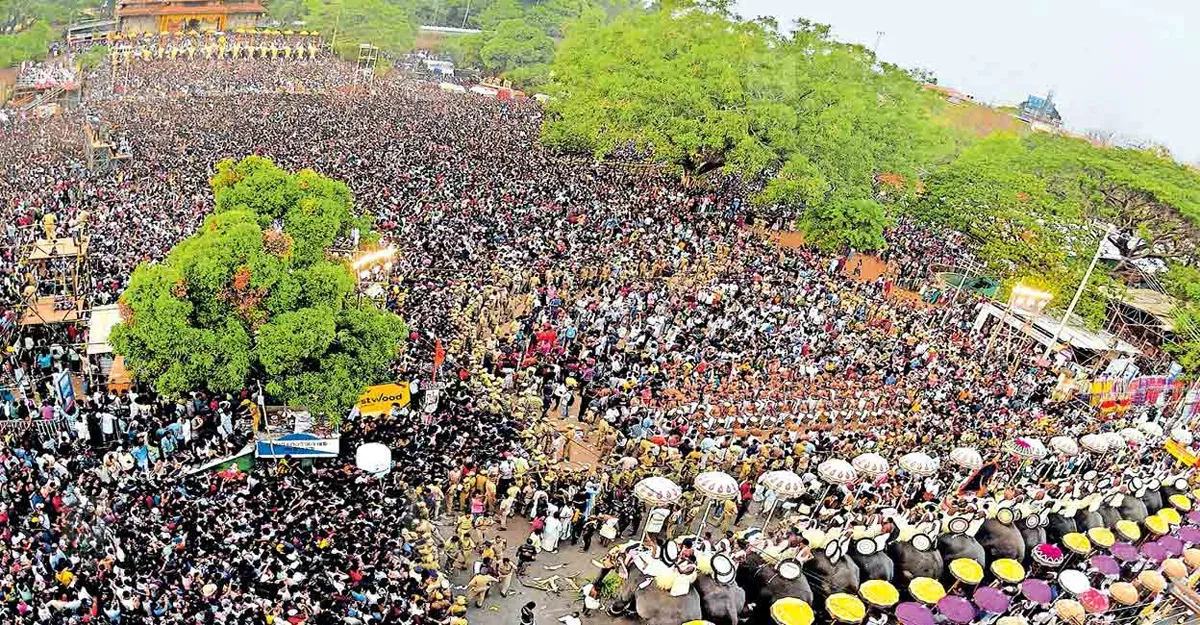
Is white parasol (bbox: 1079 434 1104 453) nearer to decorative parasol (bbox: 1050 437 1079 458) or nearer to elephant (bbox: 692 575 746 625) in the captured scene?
decorative parasol (bbox: 1050 437 1079 458)

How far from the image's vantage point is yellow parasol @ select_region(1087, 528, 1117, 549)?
48.5 ft

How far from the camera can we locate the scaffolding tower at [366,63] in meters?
52.5

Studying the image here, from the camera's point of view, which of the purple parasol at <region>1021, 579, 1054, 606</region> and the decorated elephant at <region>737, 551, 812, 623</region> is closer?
the decorated elephant at <region>737, 551, 812, 623</region>

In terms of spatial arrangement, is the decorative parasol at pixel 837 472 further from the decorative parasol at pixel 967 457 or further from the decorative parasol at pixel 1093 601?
the decorative parasol at pixel 1093 601

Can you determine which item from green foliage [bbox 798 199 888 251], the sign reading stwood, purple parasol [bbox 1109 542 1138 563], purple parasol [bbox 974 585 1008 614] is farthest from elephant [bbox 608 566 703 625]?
green foliage [bbox 798 199 888 251]

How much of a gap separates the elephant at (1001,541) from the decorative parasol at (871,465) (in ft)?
6.34

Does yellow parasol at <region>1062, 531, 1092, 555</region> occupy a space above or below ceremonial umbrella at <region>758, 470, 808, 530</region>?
above

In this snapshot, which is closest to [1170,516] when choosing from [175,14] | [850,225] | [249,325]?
[850,225]

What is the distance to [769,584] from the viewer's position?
12.4 m

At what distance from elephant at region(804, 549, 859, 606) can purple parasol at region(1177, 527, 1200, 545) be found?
24.4 feet

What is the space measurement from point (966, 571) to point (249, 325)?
12768mm

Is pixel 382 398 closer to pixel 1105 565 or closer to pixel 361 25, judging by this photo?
pixel 1105 565

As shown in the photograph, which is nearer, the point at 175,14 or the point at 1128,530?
the point at 1128,530

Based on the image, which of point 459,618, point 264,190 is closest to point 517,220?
Result: point 264,190
